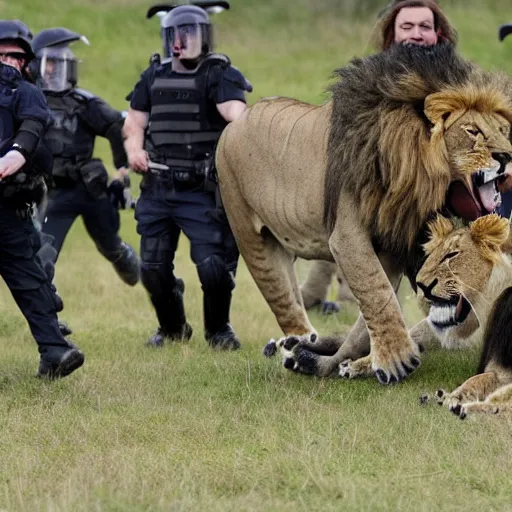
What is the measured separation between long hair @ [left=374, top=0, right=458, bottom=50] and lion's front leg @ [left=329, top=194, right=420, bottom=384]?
145 centimetres

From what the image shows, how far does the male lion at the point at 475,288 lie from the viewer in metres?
6.21

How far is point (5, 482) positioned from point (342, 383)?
90.5 inches

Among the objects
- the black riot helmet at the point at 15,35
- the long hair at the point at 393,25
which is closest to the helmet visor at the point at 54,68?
the black riot helmet at the point at 15,35

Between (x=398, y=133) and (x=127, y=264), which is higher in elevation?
(x=398, y=133)

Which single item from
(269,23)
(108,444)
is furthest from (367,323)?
(269,23)

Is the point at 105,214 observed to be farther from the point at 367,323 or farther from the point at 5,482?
the point at 5,482

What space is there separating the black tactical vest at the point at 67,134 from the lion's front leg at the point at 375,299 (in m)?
4.15

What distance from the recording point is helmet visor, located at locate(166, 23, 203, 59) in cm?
866

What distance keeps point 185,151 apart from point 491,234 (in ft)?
10.2

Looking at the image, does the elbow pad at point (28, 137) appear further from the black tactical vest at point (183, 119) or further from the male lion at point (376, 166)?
the black tactical vest at point (183, 119)

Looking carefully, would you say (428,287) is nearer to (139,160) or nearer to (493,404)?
(493,404)

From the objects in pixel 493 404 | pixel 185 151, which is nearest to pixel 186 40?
pixel 185 151

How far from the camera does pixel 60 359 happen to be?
23.6 feet

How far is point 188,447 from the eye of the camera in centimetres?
564
